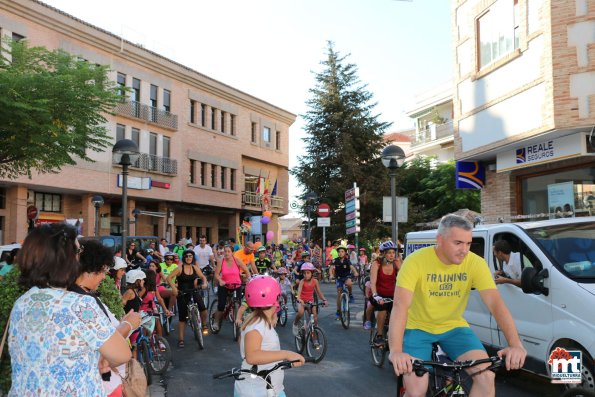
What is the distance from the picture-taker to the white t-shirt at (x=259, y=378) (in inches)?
150

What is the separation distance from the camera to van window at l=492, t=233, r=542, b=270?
668 centimetres

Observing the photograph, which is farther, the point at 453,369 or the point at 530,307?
the point at 530,307

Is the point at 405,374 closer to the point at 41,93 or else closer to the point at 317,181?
the point at 41,93

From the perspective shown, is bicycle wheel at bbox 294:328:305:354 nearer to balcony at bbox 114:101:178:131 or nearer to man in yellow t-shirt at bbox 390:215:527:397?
man in yellow t-shirt at bbox 390:215:527:397

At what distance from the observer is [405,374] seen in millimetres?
3789

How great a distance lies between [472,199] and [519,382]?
102 ft

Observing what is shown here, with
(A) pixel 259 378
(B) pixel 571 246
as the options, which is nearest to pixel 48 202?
(B) pixel 571 246

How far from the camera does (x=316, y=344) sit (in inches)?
389

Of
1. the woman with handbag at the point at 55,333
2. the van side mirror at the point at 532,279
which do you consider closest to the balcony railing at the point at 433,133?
the van side mirror at the point at 532,279

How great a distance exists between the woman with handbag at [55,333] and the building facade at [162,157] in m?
20.4

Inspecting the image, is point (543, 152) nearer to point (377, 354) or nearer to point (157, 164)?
point (377, 354)

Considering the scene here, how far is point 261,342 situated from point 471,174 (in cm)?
1635

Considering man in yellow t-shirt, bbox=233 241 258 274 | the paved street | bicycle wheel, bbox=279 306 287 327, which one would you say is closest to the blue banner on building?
bicycle wheel, bbox=279 306 287 327

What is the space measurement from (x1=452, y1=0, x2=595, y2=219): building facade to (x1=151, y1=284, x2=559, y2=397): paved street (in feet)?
16.6
